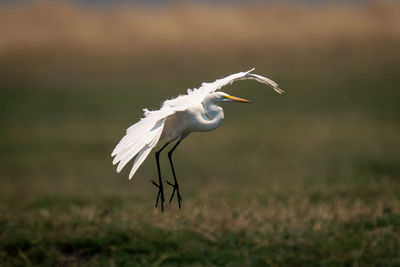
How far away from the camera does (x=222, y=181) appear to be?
10672mm

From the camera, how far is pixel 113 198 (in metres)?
7.49

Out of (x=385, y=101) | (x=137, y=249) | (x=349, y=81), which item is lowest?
(x=137, y=249)

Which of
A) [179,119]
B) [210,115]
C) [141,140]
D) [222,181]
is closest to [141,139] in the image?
[141,140]

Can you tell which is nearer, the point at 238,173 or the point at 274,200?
the point at 274,200

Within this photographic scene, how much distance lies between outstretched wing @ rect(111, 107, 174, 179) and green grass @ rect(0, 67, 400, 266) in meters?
1.11

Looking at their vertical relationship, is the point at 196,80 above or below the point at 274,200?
above

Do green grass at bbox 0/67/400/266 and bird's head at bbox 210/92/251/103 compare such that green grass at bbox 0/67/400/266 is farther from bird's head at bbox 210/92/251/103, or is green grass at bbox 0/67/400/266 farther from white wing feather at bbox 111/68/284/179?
bird's head at bbox 210/92/251/103

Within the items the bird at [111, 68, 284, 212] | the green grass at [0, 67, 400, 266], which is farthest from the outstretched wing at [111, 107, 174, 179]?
the green grass at [0, 67, 400, 266]

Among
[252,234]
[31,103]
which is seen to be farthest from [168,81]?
[252,234]

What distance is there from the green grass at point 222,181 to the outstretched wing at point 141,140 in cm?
111

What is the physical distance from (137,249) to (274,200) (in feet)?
8.93

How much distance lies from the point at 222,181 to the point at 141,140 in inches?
263

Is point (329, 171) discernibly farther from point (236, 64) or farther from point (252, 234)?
point (236, 64)

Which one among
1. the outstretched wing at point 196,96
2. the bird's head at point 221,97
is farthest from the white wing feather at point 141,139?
the bird's head at point 221,97
